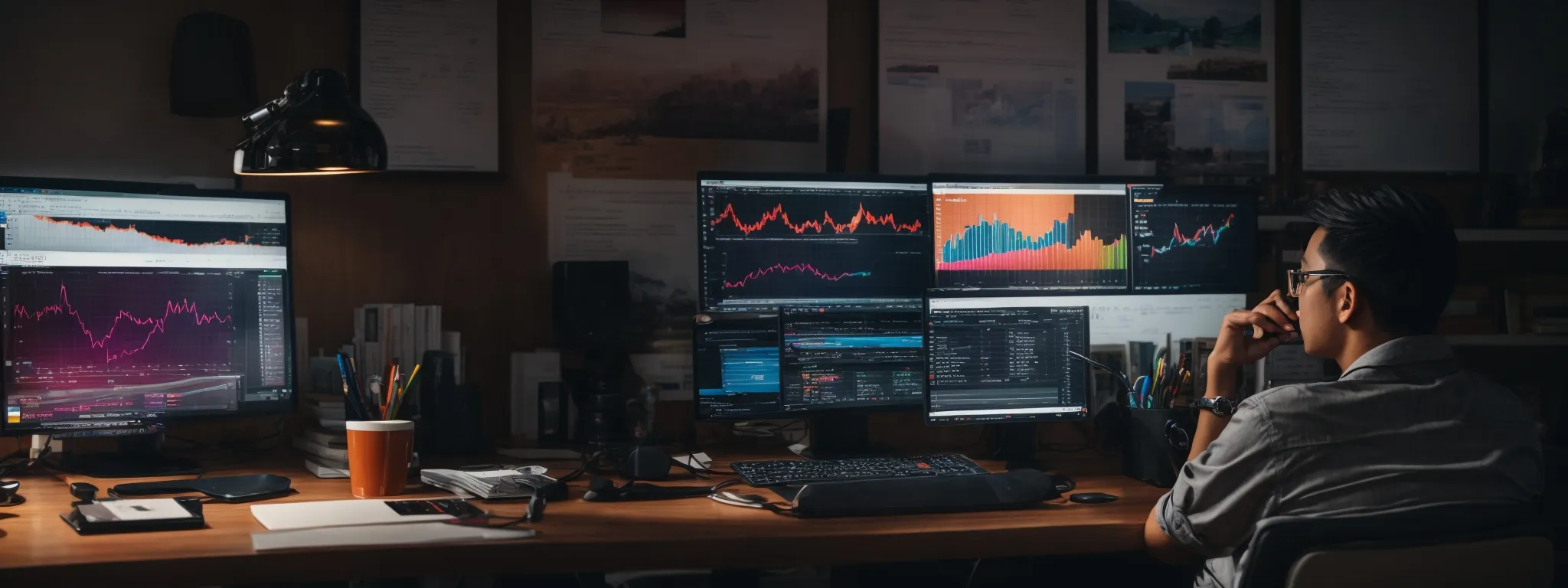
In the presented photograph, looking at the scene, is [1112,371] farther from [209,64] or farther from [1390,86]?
[209,64]

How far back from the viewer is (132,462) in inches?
86.1

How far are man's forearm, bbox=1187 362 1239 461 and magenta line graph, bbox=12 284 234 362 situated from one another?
69.0 inches

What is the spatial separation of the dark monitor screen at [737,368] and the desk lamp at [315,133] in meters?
0.71

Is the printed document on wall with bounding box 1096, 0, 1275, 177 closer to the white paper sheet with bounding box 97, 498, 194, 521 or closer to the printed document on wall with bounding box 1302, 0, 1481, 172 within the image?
the printed document on wall with bounding box 1302, 0, 1481, 172

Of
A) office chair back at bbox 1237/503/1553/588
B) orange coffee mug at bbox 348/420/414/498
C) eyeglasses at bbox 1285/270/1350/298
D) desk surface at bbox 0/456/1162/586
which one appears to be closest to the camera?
office chair back at bbox 1237/503/1553/588

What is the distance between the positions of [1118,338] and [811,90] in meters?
0.92

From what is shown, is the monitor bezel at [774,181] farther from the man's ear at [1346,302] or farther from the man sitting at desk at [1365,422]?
the man's ear at [1346,302]

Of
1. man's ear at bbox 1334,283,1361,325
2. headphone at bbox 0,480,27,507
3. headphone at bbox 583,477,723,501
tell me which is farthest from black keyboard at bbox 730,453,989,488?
headphone at bbox 0,480,27,507

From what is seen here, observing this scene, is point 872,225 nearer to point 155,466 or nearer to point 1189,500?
point 1189,500

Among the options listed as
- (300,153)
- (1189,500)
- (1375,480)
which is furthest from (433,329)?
(1375,480)

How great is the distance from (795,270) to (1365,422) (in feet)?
3.82

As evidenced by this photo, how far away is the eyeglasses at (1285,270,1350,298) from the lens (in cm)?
182

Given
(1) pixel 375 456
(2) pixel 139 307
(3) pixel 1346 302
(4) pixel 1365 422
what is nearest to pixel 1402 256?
(3) pixel 1346 302

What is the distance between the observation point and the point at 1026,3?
2824 mm
